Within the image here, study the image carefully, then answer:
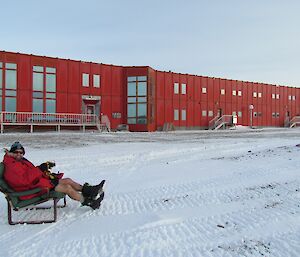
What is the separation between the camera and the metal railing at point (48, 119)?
1045 inches

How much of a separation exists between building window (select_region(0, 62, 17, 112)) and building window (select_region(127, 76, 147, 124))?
38.3 ft

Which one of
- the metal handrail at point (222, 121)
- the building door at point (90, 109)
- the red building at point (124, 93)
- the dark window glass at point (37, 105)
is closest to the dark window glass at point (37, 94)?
the red building at point (124, 93)

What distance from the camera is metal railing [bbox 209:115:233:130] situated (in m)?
39.7

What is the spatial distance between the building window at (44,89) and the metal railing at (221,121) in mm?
20422

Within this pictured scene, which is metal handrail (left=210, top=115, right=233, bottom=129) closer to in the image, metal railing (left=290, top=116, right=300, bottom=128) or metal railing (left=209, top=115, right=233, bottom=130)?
metal railing (left=209, top=115, right=233, bottom=130)

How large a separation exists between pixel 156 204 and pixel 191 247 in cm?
176

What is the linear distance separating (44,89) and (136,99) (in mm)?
9756

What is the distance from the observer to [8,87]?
2786 centimetres

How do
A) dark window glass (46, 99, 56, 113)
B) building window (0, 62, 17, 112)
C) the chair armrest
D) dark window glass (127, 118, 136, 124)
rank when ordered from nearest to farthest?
the chair armrest, building window (0, 62, 17, 112), dark window glass (46, 99, 56, 113), dark window glass (127, 118, 136, 124)

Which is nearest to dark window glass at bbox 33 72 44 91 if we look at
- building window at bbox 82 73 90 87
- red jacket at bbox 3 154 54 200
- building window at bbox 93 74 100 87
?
building window at bbox 82 73 90 87

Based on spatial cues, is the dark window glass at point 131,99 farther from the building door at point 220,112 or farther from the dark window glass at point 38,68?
the building door at point 220,112

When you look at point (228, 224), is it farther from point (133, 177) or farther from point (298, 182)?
point (133, 177)

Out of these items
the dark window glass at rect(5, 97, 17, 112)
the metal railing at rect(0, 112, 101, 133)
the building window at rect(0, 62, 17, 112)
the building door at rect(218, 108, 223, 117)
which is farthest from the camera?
the building door at rect(218, 108, 223, 117)

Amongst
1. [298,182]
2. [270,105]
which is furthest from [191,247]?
[270,105]
